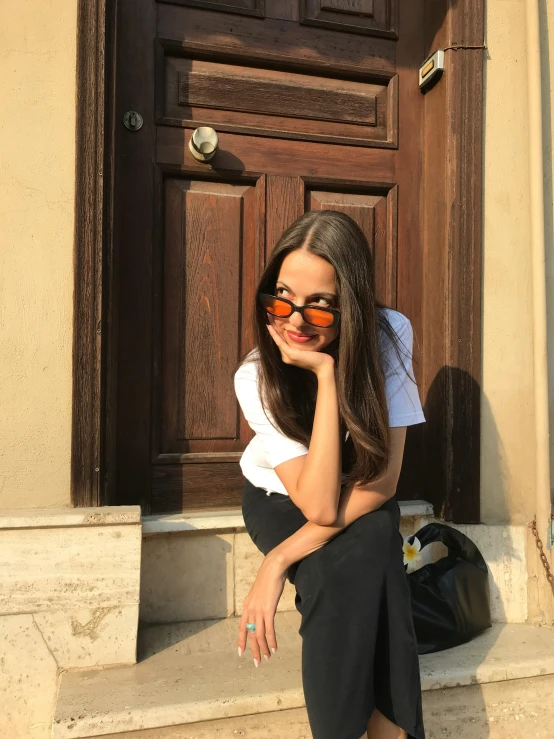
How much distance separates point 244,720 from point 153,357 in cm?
128

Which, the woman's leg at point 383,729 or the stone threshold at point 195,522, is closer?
the woman's leg at point 383,729

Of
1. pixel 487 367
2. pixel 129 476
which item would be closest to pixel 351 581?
pixel 129 476

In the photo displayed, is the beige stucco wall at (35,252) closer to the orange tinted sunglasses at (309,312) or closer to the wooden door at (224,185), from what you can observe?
the wooden door at (224,185)

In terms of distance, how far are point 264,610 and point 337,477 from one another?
1.32 ft

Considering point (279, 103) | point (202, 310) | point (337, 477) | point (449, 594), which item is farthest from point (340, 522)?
point (279, 103)

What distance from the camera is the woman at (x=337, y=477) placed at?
1.41 metres

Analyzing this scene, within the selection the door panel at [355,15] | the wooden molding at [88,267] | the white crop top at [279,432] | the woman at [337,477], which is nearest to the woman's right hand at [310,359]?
the woman at [337,477]

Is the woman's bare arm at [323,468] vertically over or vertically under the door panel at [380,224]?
under

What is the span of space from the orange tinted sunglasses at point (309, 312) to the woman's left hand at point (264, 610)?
66 centimetres

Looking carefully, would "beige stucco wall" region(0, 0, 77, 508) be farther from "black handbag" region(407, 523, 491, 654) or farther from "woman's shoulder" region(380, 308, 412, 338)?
"black handbag" region(407, 523, 491, 654)

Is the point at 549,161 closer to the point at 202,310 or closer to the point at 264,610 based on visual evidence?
the point at 202,310

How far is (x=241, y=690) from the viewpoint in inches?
65.2

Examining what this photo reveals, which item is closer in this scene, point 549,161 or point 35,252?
point 35,252

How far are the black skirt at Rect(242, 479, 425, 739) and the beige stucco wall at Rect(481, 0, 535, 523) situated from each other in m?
1.00
